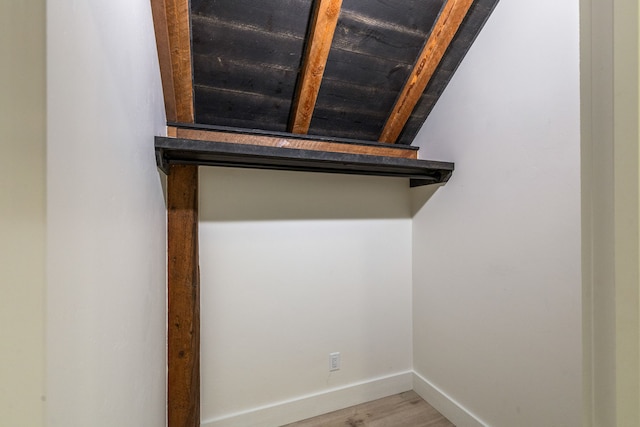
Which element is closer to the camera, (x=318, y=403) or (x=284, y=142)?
(x=284, y=142)

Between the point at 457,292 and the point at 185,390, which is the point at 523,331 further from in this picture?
the point at 185,390

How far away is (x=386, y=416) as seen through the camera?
1878 millimetres

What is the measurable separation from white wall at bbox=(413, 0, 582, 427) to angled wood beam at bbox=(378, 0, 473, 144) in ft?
0.71

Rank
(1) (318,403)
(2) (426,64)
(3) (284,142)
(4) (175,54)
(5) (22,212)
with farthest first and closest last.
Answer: (1) (318,403) < (3) (284,142) < (2) (426,64) < (4) (175,54) < (5) (22,212)

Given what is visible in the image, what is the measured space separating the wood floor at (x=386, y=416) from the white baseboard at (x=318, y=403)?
4 cm

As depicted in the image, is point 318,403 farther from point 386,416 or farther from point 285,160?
point 285,160

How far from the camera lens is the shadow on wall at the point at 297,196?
1717 mm

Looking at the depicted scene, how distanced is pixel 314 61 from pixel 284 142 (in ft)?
1.68

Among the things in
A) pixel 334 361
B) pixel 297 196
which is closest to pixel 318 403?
pixel 334 361

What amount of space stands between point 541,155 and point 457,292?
926 mm

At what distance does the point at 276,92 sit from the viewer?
1.65 meters

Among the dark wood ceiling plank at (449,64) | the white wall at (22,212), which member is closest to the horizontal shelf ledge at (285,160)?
the dark wood ceiling plank at (449,64)

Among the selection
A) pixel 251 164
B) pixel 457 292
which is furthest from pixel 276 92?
pixel 457 292

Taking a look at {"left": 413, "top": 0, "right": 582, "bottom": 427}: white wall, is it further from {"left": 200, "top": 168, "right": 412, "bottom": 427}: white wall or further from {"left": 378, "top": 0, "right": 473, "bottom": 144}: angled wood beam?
{"left": 200, "top": 168, "right": 412, "bottom": 427}: white wall
